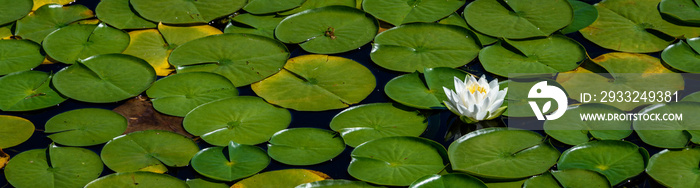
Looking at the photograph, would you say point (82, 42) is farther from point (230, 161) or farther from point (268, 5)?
point (230, 161)

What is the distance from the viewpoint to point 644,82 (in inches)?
146

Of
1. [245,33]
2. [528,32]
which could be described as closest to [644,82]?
[528,32]

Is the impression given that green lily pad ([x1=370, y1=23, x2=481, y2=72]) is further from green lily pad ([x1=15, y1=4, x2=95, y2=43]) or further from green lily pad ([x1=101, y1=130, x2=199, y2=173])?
green lily pad ([x1=15, y1=4, x2=95, y2=43])

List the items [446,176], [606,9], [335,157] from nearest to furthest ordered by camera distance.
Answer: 1. [446,176]
2. [335,157]
3. [606,9]

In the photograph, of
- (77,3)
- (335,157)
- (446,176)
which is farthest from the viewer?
(77,3)

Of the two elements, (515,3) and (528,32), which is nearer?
(528,32)

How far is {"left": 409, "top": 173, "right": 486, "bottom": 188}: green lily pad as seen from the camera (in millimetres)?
3035

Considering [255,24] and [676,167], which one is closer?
[676,167]

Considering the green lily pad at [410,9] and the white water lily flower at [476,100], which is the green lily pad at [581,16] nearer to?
the green lily pad at [410,9]

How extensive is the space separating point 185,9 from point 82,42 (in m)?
0.66

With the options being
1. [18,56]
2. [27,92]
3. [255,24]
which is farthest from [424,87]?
[18,56]

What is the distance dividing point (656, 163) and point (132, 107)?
2.67 meters

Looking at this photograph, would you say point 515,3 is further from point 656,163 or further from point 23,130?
point 23,130

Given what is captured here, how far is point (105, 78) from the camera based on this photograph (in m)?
3.85
